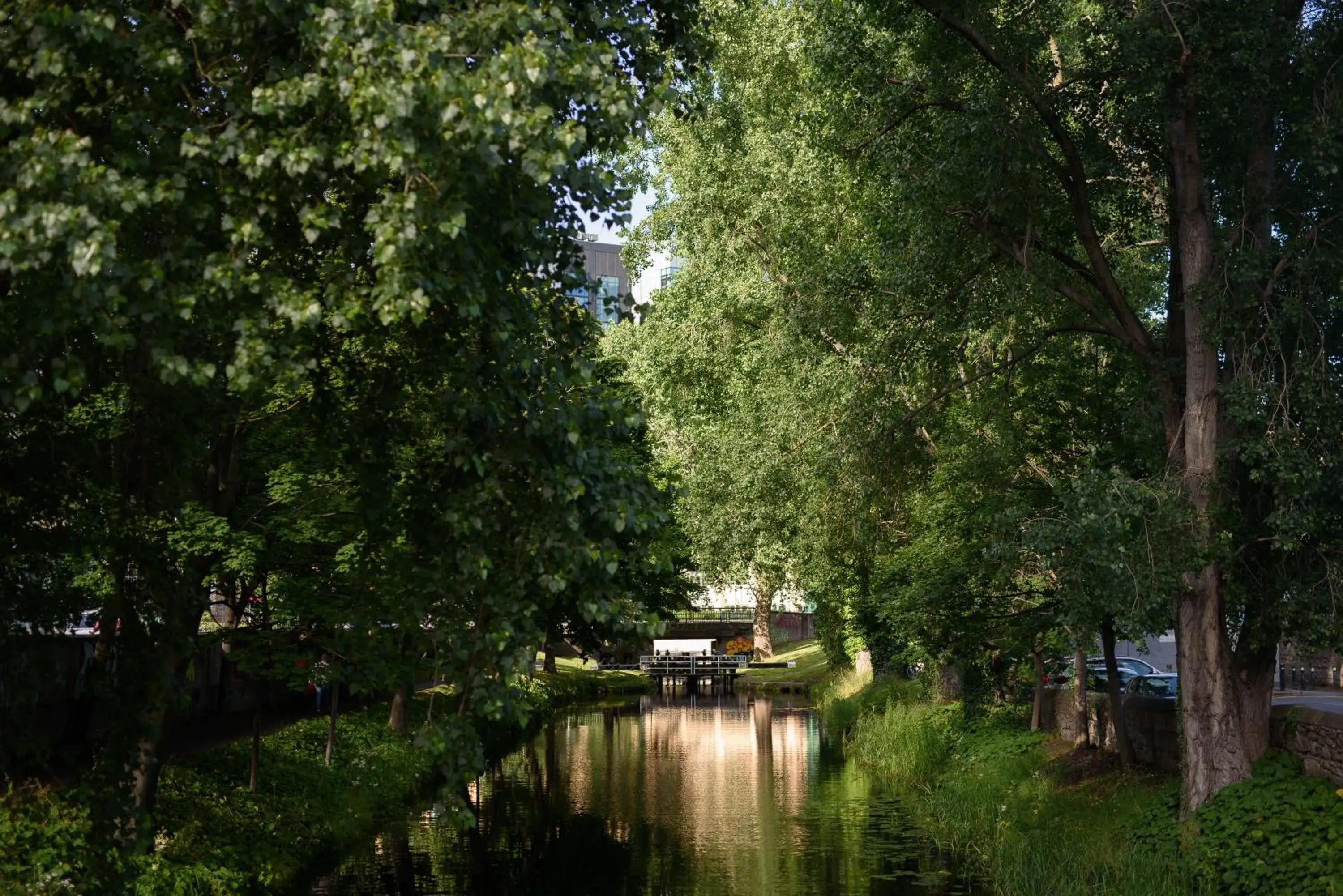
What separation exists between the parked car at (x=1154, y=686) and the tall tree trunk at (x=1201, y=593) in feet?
38.4

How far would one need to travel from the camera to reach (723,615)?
8394 cm

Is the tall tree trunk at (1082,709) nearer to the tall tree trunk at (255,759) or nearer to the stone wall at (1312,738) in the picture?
the stone wall at (1312,738)

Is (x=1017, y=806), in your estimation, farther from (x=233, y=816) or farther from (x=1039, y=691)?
(x=233, y=816)

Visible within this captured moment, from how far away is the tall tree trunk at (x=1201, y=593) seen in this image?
597 inches

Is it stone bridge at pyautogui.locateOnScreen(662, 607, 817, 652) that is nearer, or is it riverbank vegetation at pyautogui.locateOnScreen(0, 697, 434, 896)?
riverbank vegetation at pyautogui.locateOnScreen(0, 697, 434, 896)

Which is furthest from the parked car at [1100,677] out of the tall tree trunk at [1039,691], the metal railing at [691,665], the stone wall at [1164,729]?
the metal railing at [691,665]

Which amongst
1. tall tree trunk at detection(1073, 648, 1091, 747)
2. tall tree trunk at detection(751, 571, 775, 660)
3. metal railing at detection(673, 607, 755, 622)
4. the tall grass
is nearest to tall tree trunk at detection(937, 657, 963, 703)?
the tall grass

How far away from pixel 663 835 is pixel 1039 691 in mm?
6952

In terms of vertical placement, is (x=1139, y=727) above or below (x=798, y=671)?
above

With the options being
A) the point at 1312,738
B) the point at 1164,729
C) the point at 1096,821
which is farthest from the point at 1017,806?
the point at 1312,738

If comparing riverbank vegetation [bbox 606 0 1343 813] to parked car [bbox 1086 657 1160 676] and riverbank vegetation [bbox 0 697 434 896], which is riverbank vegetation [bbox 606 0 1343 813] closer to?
riverbank vegetation [bbox 0 697 434 896]

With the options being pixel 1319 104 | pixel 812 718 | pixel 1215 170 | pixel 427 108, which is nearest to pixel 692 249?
pixel 1215 170

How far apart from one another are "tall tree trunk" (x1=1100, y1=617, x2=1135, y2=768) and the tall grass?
1.34ft

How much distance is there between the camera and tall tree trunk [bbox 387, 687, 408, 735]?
92.4 ft
